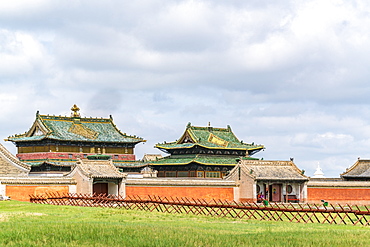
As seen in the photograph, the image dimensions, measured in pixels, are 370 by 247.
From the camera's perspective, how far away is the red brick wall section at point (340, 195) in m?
67.8

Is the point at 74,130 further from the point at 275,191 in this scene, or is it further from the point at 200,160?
the point at 275,191

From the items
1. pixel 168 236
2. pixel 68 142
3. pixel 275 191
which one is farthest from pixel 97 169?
pixel 168 236

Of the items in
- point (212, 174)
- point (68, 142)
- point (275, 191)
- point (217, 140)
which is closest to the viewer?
point (275, 191)

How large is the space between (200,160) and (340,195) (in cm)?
1516

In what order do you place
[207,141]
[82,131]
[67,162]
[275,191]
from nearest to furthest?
[275,191] < [67,162] < [82,131] < [207,141]

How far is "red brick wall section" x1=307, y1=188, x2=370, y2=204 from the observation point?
222ft

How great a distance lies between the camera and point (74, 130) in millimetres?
73812

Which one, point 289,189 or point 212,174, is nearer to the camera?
point 289,189

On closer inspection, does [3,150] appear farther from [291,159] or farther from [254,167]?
[291,159]

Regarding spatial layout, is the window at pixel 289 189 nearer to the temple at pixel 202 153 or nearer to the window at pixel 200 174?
the temple at pixel 202 153

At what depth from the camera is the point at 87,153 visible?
7300 cm

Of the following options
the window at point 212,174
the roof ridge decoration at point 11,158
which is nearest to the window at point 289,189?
the window at point 212,174

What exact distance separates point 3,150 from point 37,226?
32150 millimetres

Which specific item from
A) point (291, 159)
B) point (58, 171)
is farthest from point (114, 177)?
point (291, 159)
